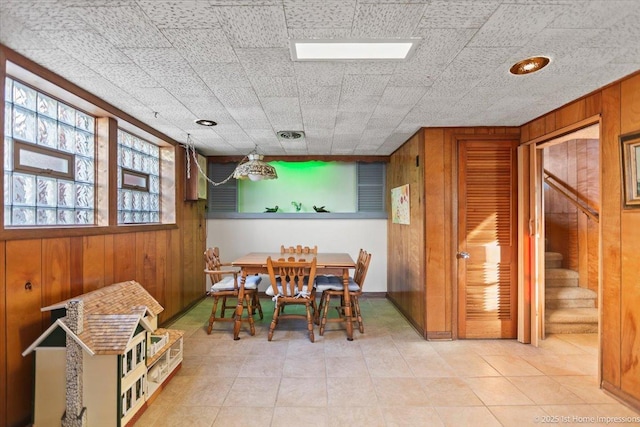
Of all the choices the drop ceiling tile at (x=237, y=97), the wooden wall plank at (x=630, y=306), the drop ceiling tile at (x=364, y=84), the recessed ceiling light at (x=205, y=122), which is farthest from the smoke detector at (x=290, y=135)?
the wooden wall plank at (x=630, y=306)

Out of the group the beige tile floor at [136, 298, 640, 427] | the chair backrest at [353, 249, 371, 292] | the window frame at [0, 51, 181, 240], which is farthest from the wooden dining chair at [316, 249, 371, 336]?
the window frame at [0, 51, 181, 240]

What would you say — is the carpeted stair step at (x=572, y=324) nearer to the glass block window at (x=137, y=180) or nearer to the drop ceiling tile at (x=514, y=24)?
the drop ceiling tile at (x=514, y=24)

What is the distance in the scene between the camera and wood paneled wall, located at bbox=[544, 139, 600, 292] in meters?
4.02

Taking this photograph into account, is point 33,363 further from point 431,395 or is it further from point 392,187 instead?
point 392,187

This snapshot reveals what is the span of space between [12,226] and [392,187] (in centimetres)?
433

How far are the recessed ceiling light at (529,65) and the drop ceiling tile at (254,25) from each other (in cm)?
151

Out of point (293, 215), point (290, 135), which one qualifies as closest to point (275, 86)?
point (290, 135)

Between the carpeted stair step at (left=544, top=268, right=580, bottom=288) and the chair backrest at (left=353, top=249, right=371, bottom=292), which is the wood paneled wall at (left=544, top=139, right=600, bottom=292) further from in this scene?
the chair backrest at (left=353, top=249, right=371, bottom=292)

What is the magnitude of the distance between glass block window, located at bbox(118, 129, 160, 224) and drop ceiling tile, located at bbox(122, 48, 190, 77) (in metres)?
1.43

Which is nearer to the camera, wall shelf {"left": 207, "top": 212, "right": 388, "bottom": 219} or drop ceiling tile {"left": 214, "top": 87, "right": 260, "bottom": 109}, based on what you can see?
drop ceiling tile {"left": 214, "top": 87, "right": 260, "bottom": 109}

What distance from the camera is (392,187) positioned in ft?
16.1

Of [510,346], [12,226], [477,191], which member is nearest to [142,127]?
[12,226]

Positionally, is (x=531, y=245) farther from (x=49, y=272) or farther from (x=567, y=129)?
(x=49, y=272)

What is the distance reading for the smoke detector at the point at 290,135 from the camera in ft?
11.9
